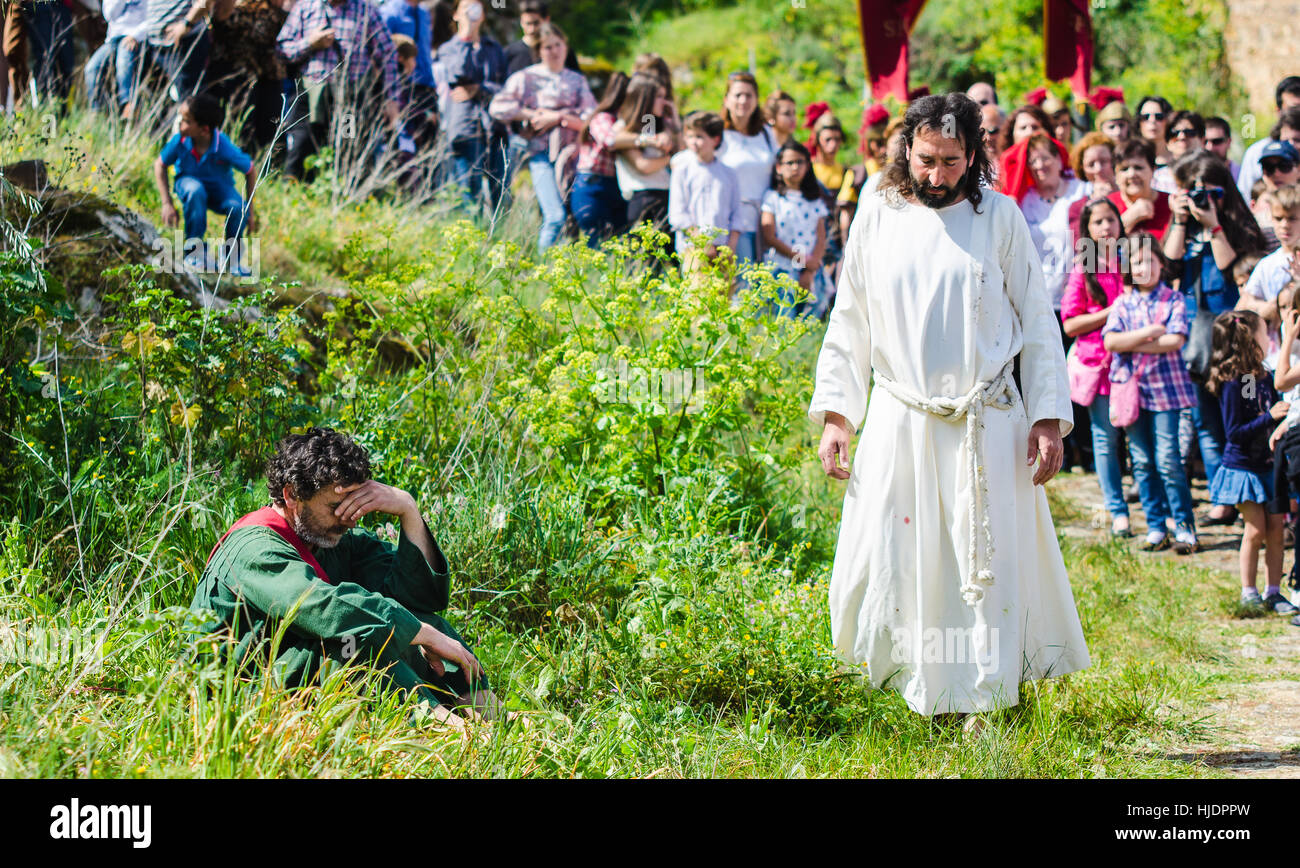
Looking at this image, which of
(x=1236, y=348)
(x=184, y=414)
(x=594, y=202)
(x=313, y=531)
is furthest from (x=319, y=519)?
(x=594, y=202)

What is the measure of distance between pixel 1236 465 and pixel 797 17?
16841mm

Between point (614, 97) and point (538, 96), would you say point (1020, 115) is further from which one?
point (538, 96)

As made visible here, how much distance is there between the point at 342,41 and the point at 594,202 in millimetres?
2061

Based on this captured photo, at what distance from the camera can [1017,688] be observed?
14.1 feet

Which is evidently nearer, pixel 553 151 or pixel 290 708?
pixel 290 708

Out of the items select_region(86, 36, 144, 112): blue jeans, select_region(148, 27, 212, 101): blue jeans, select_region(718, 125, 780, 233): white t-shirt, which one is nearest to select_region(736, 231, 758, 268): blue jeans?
select_region(718, 125, 780, 233): white t-shirt

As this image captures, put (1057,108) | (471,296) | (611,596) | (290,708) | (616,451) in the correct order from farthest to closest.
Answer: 1. (1057,108)
2. (471,296)
3. (616,451)
4. (611,596)
5. (290,708)

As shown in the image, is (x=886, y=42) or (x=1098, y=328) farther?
(x=886, y=42)

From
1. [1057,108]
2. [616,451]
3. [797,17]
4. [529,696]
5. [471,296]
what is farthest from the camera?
[797,17]

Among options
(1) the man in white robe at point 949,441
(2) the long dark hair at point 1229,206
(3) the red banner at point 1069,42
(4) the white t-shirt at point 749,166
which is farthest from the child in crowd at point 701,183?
(3) the red banner at point 1069,42

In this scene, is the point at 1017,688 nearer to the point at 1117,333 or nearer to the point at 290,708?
the point at 290,708

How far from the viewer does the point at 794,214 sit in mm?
9023

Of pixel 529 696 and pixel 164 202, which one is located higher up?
pixel 164 202
